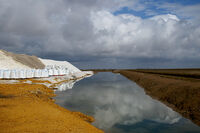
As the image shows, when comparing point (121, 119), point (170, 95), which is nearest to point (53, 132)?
point (121, 119)

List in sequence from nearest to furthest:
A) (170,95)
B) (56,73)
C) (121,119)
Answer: (121,119), (170,95), (56,73)

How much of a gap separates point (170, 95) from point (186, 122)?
8550mm

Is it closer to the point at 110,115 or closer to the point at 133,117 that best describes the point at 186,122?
the point at 133,117

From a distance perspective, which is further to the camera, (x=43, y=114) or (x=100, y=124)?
(x=100, y=124)

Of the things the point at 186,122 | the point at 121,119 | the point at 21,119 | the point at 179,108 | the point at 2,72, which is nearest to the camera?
the point at 21,119

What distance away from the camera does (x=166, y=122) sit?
44.1ft

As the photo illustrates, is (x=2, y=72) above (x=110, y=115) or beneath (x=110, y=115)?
above

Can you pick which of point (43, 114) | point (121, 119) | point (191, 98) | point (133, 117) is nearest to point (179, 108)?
point (191, 98)

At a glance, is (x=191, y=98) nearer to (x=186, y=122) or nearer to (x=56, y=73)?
(x=186, y=122)

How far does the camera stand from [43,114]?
10992 millimetres

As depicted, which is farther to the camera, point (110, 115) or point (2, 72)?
point (2, 72)

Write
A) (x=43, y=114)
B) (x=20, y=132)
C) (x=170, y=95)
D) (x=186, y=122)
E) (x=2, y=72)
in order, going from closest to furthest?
1. (x=20, y=132)
2. (x=43, y=114)
3. (x=186, y=122)
4. (x=170, y=95)
5. (x=2, y=72)

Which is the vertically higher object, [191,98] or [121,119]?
[191,98]

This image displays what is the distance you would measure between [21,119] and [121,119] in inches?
310
